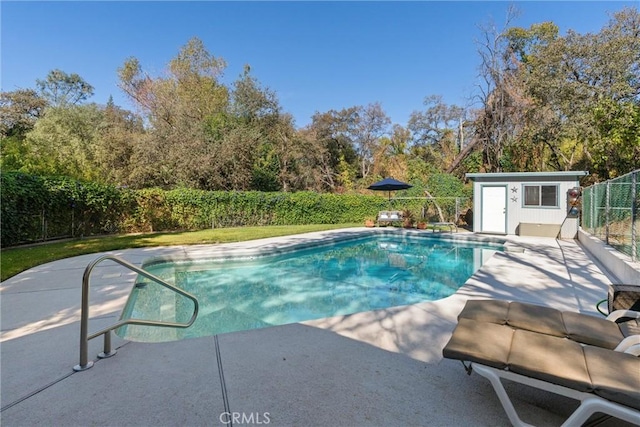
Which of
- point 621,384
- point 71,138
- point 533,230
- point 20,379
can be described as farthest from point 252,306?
point 71,138

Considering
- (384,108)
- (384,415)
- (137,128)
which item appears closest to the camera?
(384,415)

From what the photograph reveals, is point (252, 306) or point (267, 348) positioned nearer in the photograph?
point (267, 348)

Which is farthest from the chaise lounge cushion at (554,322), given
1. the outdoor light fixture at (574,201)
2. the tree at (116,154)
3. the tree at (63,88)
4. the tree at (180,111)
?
the tree at (63,88)

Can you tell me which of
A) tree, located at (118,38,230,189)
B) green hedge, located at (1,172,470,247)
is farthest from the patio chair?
tree, located at (118,38,230,189)

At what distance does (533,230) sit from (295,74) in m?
18.1

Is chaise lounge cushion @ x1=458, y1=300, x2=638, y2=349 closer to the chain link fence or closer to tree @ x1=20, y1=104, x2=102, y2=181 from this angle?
the chain link fence

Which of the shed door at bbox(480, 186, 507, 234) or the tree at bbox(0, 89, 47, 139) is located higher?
the tree at bbox(0, 89, 47, 139)

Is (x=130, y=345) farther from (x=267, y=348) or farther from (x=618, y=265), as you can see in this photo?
(x=618, y=265)

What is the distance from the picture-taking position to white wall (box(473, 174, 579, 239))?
1104cm

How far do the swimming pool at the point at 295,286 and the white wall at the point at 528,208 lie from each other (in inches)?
101

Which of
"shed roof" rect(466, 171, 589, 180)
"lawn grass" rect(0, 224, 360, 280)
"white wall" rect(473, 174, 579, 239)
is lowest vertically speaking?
"lawn grass" rect(0, 224, 360, 280)

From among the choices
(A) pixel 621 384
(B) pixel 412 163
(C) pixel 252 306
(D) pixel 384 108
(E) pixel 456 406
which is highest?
(D) pixel 384 108

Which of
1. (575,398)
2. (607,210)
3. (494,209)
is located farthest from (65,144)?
(607,210)

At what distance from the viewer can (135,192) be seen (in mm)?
11562
